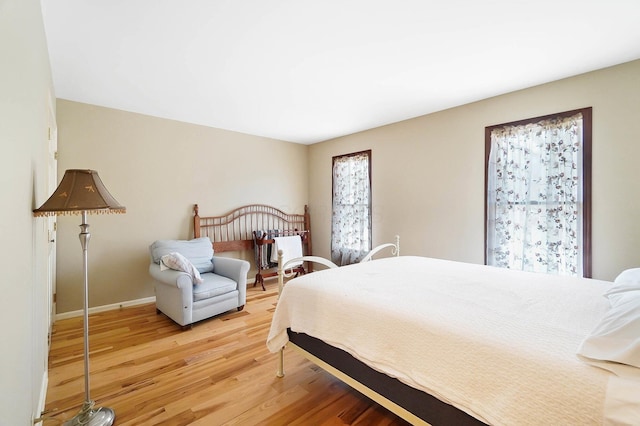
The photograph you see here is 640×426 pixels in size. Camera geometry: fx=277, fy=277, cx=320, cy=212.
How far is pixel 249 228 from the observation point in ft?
15.1

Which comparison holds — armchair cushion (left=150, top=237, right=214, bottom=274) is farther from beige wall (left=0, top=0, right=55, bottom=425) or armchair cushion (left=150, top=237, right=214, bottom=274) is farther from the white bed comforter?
the white bed comforter

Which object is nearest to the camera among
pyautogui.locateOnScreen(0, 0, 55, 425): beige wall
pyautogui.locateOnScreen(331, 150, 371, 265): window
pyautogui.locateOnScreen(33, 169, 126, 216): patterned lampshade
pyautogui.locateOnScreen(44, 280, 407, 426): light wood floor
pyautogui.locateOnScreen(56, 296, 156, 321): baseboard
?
pyautogui.locateOnScreen(0, 0, 55, 425): beige wall

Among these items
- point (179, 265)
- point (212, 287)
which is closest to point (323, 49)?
point (179, 265)

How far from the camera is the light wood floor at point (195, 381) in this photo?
1669 mm

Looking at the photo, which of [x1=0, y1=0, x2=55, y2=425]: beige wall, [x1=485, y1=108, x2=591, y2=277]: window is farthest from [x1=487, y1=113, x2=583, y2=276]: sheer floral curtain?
[x1=0, y1=0, x2=55, y2=425]: beige wall

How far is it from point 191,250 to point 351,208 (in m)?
2.51

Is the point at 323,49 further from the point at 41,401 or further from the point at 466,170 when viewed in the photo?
the point at 41,401

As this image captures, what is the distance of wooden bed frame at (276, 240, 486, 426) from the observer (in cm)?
116

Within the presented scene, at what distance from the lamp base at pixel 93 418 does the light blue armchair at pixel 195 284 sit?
113 centimetres

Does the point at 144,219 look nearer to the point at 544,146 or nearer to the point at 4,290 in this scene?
the point at 4,290

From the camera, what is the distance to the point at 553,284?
6.25 ft

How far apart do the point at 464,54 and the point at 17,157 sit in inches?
112

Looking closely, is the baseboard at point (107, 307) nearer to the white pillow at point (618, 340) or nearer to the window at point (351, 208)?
the window at point (351, 208)

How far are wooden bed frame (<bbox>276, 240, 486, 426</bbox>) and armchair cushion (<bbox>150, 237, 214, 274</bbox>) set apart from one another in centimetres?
209
